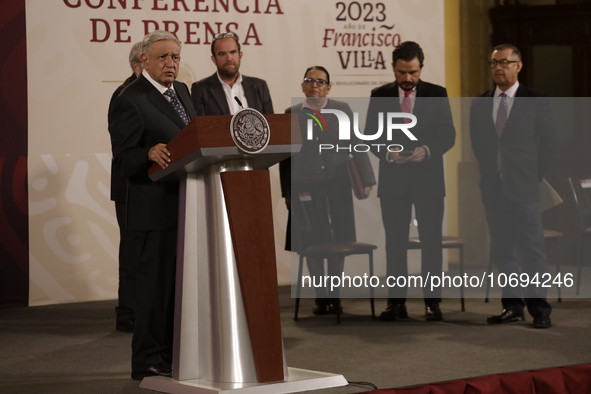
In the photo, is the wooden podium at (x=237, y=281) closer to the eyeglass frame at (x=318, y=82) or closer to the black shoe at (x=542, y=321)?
the black shoe at (x=542, y=321)

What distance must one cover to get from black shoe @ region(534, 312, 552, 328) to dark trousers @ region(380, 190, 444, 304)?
0.58 meters

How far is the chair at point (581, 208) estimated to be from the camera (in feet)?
15.7

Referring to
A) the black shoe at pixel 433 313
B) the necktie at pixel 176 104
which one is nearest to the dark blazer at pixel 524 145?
the black shoe at pixel 433 313

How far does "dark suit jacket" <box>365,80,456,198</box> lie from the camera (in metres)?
4.14

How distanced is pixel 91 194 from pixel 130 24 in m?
1.26

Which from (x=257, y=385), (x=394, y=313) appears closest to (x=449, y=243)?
(x=394, y=313)

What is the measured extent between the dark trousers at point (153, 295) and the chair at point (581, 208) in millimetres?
3109

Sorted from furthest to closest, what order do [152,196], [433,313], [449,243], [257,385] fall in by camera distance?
1. [449,243]
2. [433,313]
3. [152,196]
4. [257,385]

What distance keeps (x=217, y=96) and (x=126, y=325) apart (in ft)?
4.89

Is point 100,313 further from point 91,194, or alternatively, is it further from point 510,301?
point 510,301

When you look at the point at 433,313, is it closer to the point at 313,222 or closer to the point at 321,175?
the point at 313,222

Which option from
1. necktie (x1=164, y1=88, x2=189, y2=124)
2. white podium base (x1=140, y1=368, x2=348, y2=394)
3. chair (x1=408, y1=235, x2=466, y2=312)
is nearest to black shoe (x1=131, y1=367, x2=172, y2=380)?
white podium base (x1=140, y1=368, x2=348, y2=394)

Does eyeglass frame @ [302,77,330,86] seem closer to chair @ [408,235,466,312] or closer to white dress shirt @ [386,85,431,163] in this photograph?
white dress shirt @ [386,85,431,163]

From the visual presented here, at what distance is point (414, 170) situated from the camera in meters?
4.16
